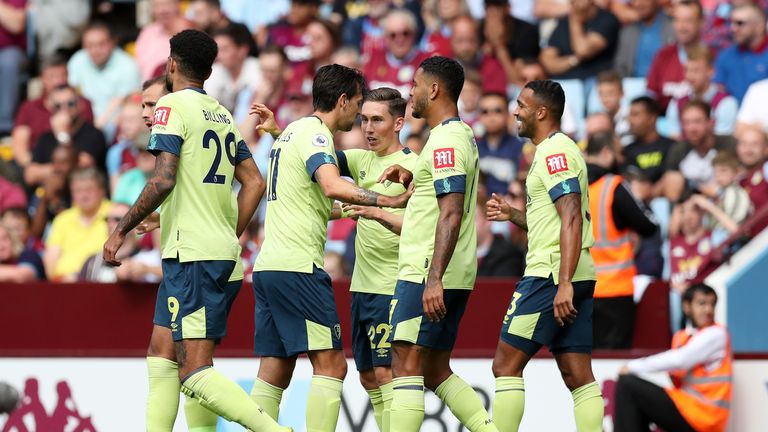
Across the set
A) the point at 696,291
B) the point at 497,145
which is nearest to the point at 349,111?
the point at 696,291

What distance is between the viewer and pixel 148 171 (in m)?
14.5

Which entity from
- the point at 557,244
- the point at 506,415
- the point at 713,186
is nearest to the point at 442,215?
the point at 557,244

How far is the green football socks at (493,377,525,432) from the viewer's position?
29.4 ft

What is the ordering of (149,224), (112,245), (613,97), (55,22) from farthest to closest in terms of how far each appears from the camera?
(55,22) < (613,97) < (149,224) < (112,245)

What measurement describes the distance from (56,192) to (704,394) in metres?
7.59

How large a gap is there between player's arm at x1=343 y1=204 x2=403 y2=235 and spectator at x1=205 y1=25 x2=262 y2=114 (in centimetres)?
689

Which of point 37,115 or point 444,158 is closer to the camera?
point 444,158

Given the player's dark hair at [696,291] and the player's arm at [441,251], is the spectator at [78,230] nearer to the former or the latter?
the player's dark hair at [696,291]

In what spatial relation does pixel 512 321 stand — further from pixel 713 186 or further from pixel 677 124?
pixel 677 124

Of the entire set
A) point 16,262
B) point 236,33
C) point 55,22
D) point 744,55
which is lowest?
→ point 16,262

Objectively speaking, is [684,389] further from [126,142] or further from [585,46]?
[126,142]

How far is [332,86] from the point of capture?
898 cm

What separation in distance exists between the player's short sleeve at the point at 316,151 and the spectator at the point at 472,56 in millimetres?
6441

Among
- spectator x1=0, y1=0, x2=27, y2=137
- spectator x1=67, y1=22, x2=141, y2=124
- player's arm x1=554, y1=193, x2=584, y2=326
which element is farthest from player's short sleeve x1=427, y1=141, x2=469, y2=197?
spectator x1=0, y1=0, x2=27, y2=137
